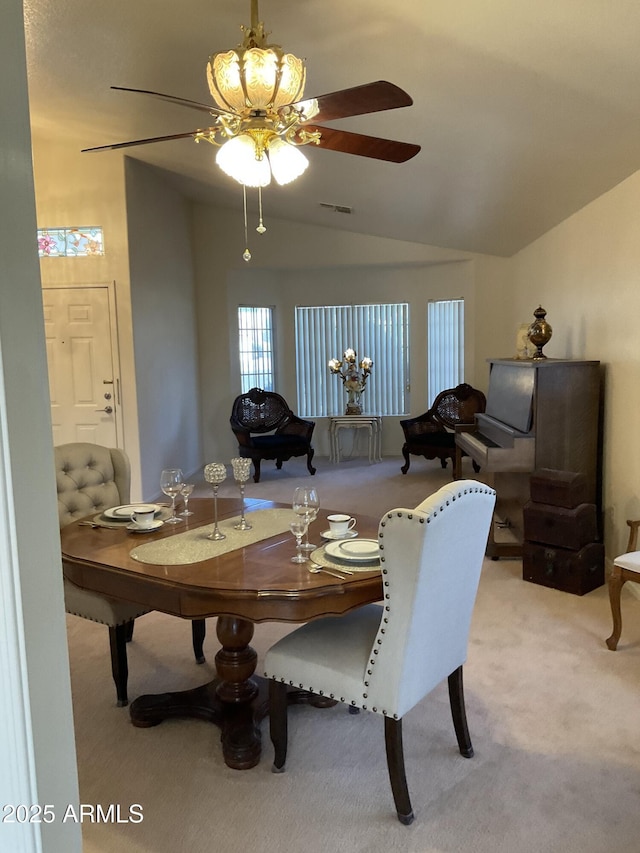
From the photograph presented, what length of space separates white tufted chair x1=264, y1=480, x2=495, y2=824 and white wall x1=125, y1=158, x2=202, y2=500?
393cm

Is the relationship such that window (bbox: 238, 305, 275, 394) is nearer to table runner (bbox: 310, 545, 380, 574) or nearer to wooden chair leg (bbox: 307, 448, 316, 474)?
wooden chair leg (bbox: 307, 448, 316, 474)

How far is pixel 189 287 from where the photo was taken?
7254 mm

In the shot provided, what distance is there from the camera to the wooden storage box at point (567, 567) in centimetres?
366

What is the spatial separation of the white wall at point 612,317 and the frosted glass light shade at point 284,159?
200 centimetres

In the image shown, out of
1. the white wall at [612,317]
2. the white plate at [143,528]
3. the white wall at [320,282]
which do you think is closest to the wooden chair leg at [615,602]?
the white wall at [612,317]

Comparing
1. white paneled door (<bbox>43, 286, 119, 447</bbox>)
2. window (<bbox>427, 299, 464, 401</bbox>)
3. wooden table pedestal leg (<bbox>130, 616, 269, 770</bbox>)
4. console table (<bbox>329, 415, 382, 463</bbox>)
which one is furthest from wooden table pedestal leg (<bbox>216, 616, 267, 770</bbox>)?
window (<bbox>427, 299, 464, 401</bbox>)

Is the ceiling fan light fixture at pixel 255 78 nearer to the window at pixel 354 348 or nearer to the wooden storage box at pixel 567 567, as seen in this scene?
the wooden storage box at pixel 567 567

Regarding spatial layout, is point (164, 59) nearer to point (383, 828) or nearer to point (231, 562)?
point (231, 562)

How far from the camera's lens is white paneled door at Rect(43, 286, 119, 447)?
5.52m

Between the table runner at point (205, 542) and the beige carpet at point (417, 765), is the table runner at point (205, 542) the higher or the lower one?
the higher one

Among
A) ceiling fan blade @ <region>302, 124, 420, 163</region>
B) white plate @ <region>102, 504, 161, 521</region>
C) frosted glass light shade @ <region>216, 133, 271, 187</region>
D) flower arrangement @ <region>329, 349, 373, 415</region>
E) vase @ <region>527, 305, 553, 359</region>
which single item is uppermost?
ceiling fan blade @ <region>302, 124, 420, 163</region>

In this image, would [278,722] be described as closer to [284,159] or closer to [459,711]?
[459,711]

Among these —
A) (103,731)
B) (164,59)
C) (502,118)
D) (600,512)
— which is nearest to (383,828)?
(103,731)

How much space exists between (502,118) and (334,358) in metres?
5.03
